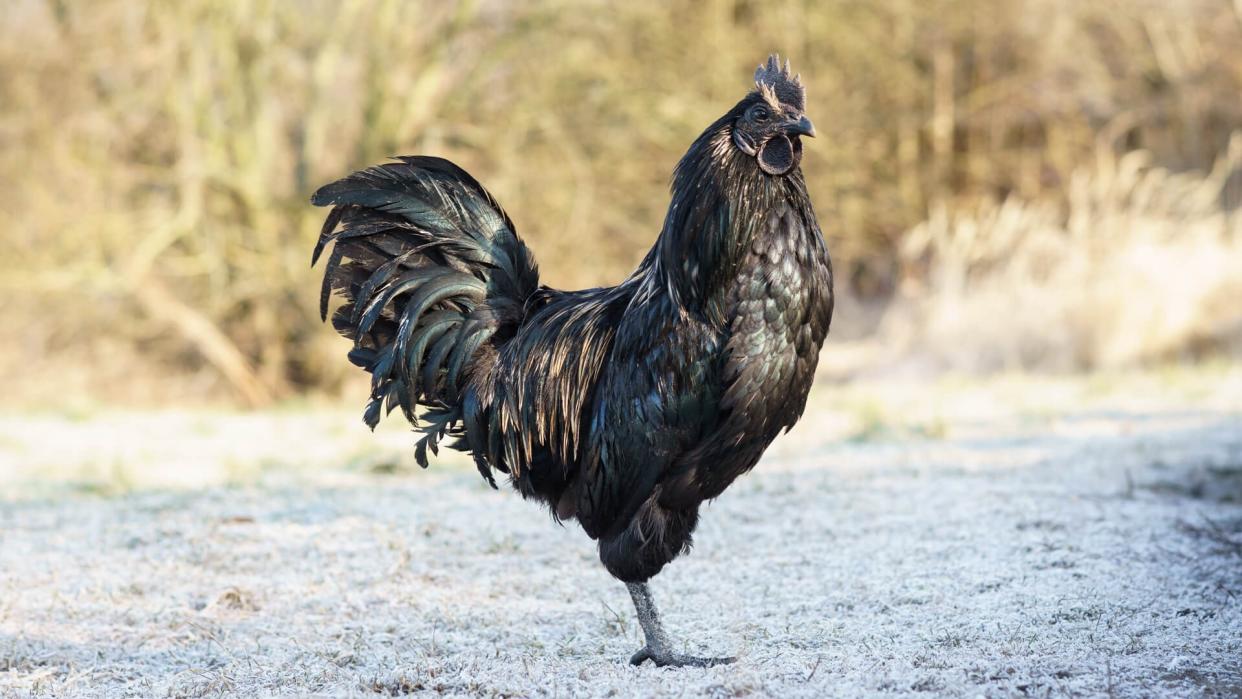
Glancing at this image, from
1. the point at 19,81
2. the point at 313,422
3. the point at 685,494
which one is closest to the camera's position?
the point at 685,494

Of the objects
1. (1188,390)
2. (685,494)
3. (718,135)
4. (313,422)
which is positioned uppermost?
(718,135)

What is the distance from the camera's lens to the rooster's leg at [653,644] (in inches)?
146

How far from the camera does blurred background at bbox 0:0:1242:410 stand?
1191cm

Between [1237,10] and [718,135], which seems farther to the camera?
[1237,10]

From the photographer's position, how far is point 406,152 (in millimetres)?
13023

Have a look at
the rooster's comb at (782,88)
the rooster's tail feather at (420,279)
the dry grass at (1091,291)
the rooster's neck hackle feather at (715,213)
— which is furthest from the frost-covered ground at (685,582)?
the dry grass at (1091,291)

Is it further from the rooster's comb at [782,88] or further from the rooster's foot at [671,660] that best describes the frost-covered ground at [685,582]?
the rooster's comb at [782,88]

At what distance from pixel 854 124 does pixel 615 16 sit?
4.30 meters

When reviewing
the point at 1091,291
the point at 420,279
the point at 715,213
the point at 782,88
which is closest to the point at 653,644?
the point at 715,213

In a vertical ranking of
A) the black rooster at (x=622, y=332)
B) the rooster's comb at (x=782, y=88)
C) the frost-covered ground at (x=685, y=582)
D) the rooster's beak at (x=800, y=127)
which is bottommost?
→ the frost-covered ground at (x=685, y=582)

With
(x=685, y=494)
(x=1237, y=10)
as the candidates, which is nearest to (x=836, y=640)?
(x=685, y=494)

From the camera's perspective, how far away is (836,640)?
12.6 ft

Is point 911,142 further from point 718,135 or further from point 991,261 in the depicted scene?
point 718,135

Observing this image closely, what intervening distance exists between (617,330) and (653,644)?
1040mm
